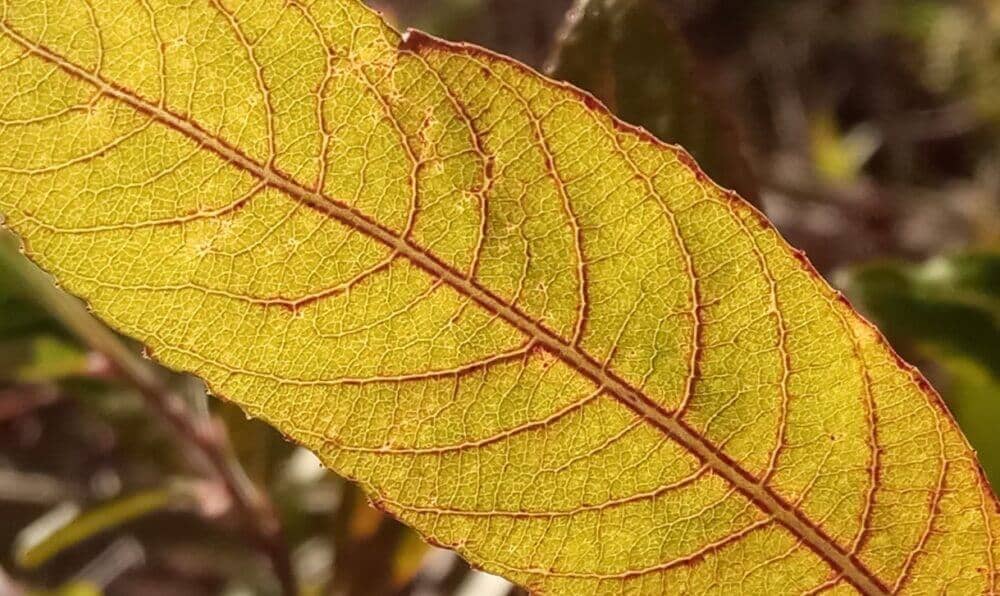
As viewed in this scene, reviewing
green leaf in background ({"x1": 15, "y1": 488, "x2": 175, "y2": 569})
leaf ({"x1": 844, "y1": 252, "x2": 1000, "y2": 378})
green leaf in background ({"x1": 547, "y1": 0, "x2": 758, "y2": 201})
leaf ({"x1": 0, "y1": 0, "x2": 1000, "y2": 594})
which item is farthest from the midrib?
green leaf in background ({"x1": 15, "y1": 488, "x2": 175, "y2": 569})

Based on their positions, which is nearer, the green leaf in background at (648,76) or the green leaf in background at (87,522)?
the green leaf in background at (648,76)

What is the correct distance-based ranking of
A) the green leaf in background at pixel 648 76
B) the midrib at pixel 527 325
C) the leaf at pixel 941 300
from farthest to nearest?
the leaf at pixel 941 300
the green leaf in background at pixel 648 76
the midrib at pixel 527 325

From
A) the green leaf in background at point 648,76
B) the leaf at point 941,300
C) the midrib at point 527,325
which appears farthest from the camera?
the leaf at point 941,300

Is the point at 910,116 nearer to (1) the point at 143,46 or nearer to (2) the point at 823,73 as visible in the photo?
(2) the point at 823,73

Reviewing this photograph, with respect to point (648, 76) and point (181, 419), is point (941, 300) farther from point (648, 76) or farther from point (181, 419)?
point (181, 419)

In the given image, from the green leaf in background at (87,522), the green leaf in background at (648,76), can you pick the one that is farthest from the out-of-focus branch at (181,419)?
the green leaf in background at (648,76)

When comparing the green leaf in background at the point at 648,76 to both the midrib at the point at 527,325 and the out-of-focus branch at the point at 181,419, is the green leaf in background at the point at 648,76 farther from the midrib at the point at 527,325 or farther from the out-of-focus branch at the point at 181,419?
the out-of-focus branch at the point at 181,419
